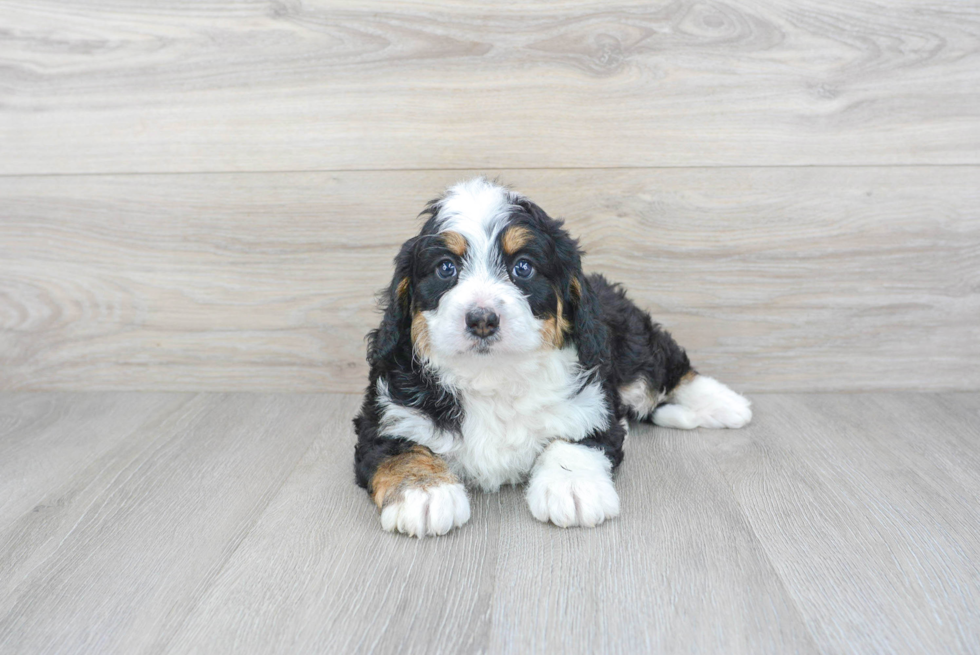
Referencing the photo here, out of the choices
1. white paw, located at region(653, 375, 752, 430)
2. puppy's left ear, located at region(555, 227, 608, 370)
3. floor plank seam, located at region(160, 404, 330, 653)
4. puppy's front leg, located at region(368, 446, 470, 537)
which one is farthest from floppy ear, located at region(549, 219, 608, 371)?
floor plank seam, located at region(160, 404, 330, 653)

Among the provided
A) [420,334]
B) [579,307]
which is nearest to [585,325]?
[579,307]

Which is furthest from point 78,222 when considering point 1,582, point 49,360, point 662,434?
point 662,434

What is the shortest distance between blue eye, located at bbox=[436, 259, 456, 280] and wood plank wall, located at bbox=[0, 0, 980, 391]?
1.00m

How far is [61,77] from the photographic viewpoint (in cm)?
304

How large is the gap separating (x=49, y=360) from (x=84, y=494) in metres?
1.30

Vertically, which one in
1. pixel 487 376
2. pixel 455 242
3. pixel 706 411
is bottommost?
pixel 706 411

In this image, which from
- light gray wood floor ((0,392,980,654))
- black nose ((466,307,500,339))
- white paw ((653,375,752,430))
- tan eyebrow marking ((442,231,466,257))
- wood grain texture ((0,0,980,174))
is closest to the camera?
light gray wood floor ((0,392,980,654))

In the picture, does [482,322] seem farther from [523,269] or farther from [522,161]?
[522,161]

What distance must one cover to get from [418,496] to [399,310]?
1.76ft

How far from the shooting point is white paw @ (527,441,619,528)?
6.45 ft

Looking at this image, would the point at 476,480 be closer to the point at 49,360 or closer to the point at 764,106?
the point at 764,106

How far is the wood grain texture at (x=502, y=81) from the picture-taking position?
9.48ft

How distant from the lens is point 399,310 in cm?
218

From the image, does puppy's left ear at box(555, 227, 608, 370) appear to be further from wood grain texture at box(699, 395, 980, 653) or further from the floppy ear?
wood grain texture at box(699, 395, 980, 653)
